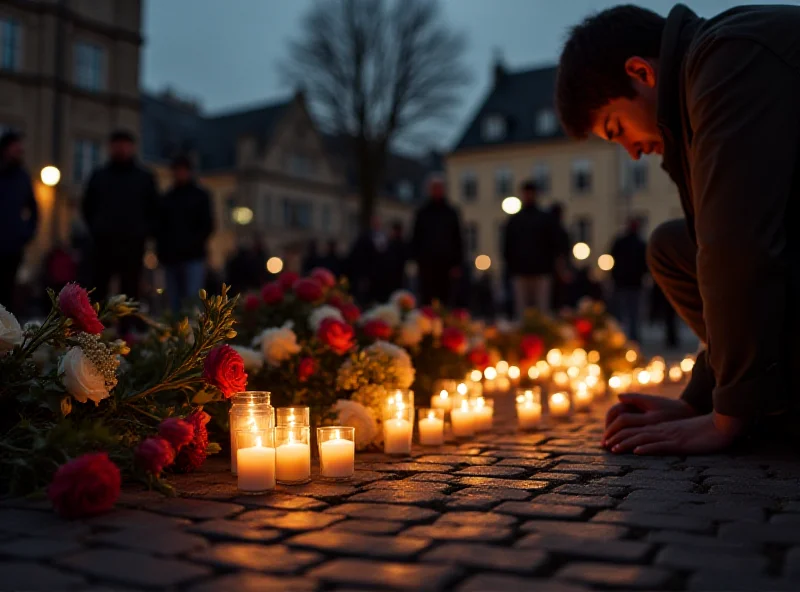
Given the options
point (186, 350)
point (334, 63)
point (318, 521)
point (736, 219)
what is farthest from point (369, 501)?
point (334, 63)

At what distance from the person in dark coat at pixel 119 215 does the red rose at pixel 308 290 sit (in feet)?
13.1

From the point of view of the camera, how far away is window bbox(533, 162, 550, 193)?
49.8m

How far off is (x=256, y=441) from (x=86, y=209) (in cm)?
673

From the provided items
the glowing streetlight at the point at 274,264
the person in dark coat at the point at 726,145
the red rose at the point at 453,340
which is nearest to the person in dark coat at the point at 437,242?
the red rose at the point at 453,340

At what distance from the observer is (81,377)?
3.06 meters

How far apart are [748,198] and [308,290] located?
2.87m

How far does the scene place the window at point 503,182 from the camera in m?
50.6

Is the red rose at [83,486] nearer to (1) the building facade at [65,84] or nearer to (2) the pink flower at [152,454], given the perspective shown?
(2) the pink flower at [152,454]

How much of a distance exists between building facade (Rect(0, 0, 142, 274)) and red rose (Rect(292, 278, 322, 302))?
25.5 m

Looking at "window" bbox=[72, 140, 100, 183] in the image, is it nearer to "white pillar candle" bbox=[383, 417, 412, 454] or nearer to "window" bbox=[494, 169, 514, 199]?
"window" bbox=[494, 169, 514, 199]

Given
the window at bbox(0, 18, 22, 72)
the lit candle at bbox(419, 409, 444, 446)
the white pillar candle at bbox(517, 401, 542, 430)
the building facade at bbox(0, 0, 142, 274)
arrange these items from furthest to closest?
the building facade at bbox(0, 0, 142, 274), the window at bbox(0, 18, 22, 72), the white pillar candle at bbox(517, 401, 542, 430), the lit candle at bbox(419, 409, 444, 446)

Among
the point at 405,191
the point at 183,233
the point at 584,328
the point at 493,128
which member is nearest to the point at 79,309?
the point at 183,233

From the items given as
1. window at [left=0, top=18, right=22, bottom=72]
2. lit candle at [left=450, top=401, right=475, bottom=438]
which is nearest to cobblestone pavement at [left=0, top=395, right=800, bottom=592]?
lit candle at [left=450, top=401, right=475, bottom=438]

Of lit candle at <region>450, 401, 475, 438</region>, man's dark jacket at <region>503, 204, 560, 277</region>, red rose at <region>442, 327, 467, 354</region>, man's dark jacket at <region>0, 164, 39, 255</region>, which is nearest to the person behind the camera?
lit candle at <region>450, 401, 475, 438</region>
